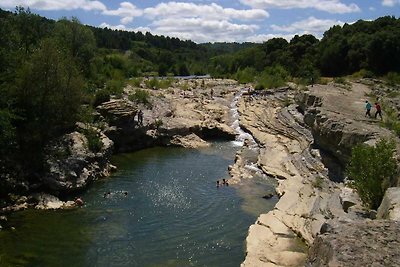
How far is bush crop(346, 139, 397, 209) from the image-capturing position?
23.8 m

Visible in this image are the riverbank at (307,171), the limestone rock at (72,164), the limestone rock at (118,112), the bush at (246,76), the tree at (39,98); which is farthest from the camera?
the bush at (246,76)

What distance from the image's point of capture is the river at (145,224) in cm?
2427

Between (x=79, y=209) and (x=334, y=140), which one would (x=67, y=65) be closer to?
(x=79, y=209)

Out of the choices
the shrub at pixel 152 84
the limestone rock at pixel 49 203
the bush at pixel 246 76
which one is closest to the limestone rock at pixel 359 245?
the limestone rock at pixel 49 203

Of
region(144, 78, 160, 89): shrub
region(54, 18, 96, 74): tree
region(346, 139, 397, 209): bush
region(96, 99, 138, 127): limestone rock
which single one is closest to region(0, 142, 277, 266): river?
region(346, 139, 397, 209): bush

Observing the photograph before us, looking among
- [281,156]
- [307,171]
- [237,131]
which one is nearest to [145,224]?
[307,171]

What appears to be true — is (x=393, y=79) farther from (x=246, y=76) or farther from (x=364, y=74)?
(x=246, y=76)

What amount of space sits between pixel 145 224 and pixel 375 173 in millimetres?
14668

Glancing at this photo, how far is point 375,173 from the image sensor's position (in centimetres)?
2416

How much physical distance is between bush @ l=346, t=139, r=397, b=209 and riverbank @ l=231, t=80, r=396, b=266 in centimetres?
91

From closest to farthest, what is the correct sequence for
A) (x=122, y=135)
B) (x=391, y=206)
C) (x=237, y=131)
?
(x=391, y=206)
(x=122, y=135)
(x=237, y=131)

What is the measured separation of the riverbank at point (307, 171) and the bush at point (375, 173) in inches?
35.9

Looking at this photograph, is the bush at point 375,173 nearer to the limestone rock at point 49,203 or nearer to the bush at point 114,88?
the limestone rock at point 49,203

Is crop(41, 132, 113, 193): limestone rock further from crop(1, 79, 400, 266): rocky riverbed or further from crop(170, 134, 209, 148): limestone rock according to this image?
crop(170, 134, 209, 148): limestone rock
